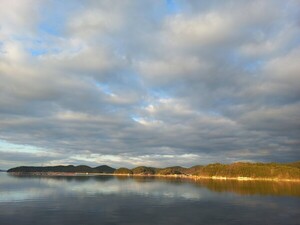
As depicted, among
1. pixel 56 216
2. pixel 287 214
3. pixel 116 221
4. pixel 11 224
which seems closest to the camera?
pixel 11 224

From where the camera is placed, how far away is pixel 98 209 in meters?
96.7

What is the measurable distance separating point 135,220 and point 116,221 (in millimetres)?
4391

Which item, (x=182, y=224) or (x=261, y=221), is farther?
(x=261, y=221)

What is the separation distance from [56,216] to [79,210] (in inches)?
497

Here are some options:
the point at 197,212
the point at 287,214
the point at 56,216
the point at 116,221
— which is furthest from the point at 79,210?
the point at 287,214

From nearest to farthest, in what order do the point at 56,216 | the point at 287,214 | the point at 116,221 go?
1. the point at 116,221
2. the point at 56,216
3. the point at 287,214

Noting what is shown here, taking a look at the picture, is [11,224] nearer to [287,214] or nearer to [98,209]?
[98,209]

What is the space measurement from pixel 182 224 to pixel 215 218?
45.7 feet

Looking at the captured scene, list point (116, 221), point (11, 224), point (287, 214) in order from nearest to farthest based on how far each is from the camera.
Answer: point (11, 224)
point (116, 221)
point (287, 214)

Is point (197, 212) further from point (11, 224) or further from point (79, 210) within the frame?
point (11, 224)

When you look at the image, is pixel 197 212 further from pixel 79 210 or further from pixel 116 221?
pixel 79 210

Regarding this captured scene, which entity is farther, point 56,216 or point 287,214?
point 287,214

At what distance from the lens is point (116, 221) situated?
253 feet

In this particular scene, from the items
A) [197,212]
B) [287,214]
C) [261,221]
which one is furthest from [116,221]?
[287,214]
